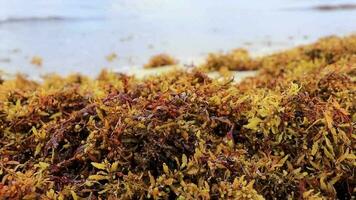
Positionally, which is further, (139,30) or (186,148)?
(139,30)

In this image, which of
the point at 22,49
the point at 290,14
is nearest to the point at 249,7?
the point at 290,14

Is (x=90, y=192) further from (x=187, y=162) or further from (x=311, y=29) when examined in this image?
(x=311, y=29)

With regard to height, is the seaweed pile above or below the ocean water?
above

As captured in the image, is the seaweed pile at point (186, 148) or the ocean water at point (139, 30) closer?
the seaweed pile at point (186, 148)

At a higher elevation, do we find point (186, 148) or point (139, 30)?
point (186, 148)

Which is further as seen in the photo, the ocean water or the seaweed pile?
the ocean water
